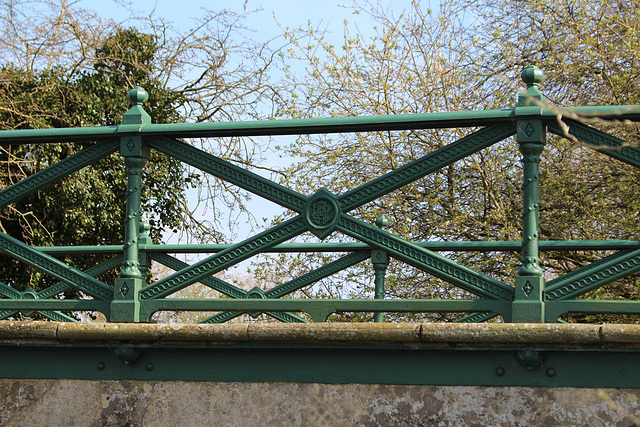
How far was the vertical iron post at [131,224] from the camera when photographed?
3.66 m

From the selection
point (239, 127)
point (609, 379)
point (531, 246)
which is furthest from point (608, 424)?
point (239, 127)

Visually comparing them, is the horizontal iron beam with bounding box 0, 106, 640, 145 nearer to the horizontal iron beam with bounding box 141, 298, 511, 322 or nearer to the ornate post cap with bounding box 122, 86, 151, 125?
the ornate post cap with bounding box 122, 86, 151, 125

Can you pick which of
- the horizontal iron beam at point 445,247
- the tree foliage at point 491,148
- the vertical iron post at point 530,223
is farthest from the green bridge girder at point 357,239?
the tree foliage at point 491,148

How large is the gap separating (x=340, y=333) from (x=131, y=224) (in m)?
1.14

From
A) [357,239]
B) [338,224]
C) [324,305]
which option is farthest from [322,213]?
[324,305]

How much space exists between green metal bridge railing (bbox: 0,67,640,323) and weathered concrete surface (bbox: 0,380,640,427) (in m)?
0.34

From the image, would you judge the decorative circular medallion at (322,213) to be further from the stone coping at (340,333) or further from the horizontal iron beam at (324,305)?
the stone coping at (340,333)

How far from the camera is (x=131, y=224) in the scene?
12.2 ft

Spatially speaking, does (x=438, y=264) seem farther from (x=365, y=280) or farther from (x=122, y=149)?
(x=365, y=280)

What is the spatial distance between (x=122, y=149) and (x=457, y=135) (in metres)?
8.11

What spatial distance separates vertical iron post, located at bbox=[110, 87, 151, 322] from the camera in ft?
12.0

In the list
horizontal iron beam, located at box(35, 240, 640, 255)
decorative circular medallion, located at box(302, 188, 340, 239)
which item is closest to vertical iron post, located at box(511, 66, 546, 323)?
horizontal iron beam, located at box(35, 240, 640, 255)

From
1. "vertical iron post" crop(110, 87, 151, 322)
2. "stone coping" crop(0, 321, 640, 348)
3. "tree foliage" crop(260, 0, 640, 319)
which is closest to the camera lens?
"stone coping" crop(0, 321, 640, 348)

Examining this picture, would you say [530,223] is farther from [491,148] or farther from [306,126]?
[491,148]
